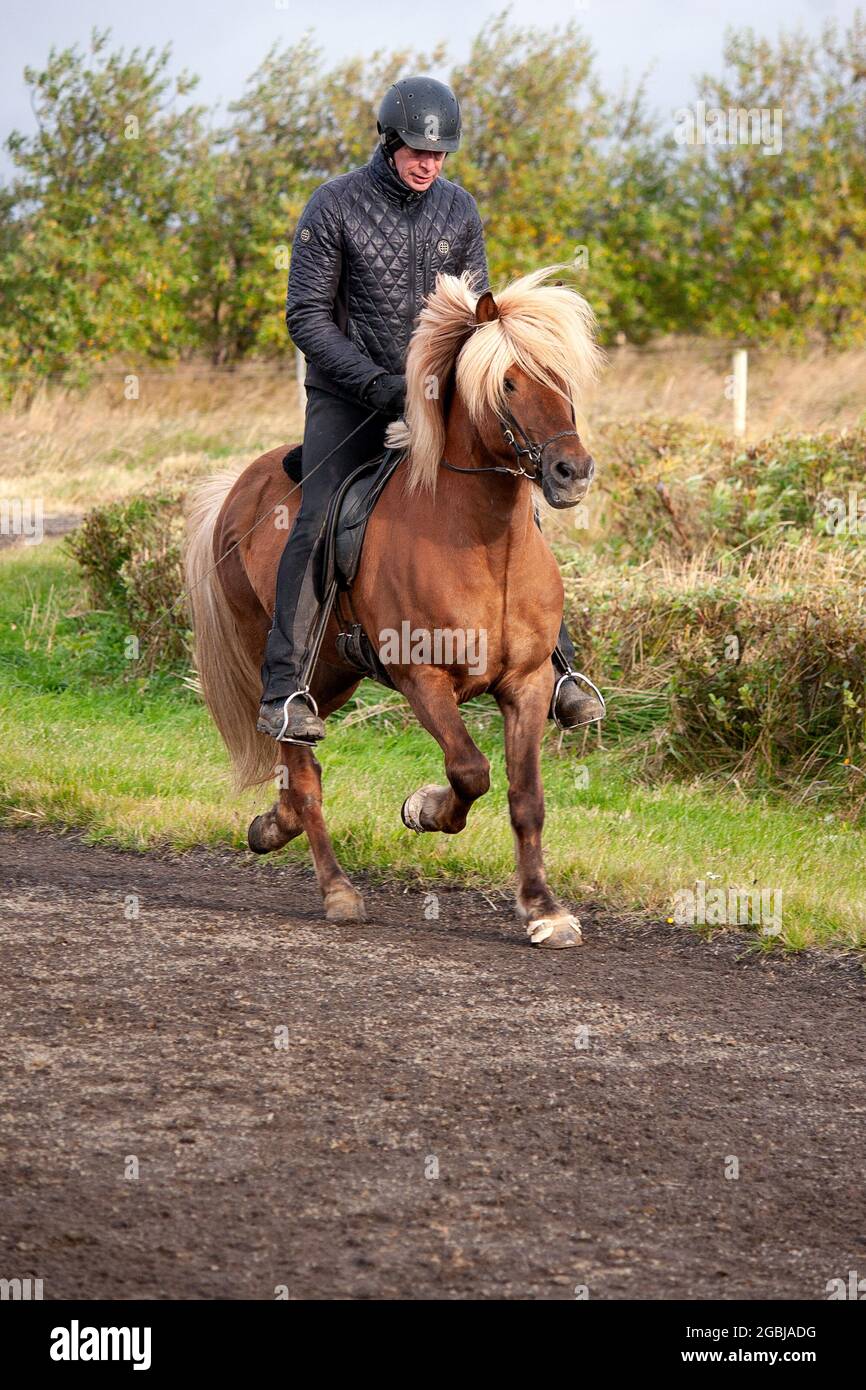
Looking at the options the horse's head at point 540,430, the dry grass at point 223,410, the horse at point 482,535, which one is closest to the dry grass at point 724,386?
the dry grass at point 223,410

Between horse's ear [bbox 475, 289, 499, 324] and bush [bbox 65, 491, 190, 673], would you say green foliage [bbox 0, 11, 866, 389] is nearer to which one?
bush [bbox 65, 491, 190, 673]

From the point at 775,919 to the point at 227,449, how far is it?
14.7 metres

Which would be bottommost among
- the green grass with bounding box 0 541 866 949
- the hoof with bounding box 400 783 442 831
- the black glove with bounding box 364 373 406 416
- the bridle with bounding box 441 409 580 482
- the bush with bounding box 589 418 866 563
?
the green grass with bounding box 0 541 866 949

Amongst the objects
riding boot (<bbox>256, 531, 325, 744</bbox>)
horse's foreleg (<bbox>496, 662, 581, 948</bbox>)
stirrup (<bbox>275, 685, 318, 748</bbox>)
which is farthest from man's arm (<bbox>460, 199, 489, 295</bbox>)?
stirrup (<bbox>275, 685, 318, 748</bbox>)

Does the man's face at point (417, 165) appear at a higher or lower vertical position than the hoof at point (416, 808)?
higher

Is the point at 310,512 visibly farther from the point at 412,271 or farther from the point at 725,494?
the point at 725,494

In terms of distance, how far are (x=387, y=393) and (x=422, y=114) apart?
1071 millimetres

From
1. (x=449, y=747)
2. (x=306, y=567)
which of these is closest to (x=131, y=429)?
(x=306, y=567)

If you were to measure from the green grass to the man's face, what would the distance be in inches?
115

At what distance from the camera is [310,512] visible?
21.7 feet

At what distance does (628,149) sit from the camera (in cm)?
2867

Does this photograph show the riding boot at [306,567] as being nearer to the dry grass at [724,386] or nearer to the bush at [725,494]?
the bush at [725,494]

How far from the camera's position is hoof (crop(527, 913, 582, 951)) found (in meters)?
6.12

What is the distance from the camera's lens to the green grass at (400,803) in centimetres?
695
